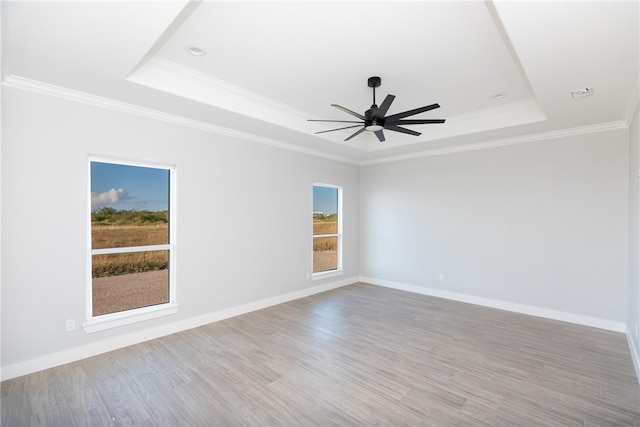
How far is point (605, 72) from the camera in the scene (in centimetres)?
269

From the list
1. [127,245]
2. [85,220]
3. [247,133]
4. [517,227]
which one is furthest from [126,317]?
[517,227]

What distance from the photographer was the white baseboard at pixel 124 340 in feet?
9.43

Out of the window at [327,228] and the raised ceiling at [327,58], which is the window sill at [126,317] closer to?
the raised ceiling at [327,58]

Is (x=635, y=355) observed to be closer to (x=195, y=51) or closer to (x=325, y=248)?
(x=325, y=248)

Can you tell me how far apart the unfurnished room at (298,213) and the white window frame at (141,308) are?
0.03 m

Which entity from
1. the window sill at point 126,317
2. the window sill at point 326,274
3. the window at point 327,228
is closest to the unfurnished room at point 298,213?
the window sill at point 126,317

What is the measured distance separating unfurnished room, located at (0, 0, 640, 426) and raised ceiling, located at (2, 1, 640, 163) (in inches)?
0.9

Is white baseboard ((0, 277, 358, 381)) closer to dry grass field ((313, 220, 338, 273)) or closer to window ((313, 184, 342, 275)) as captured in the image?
dry grass field ((313, 220, 338, 273))

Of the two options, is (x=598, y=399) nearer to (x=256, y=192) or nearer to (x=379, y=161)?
(x=256, y=192)

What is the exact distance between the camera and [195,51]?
2859 millimetres

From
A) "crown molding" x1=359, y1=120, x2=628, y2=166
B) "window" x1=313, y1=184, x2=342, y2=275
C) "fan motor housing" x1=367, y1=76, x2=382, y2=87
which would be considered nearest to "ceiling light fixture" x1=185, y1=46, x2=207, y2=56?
"fan motor housing" x1=367, y1=76, x2=382, y2=87

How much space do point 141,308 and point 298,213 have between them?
2.82 metres

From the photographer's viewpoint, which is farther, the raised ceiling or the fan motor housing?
the fan motor housing

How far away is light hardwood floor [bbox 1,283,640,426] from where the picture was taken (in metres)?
2.32
